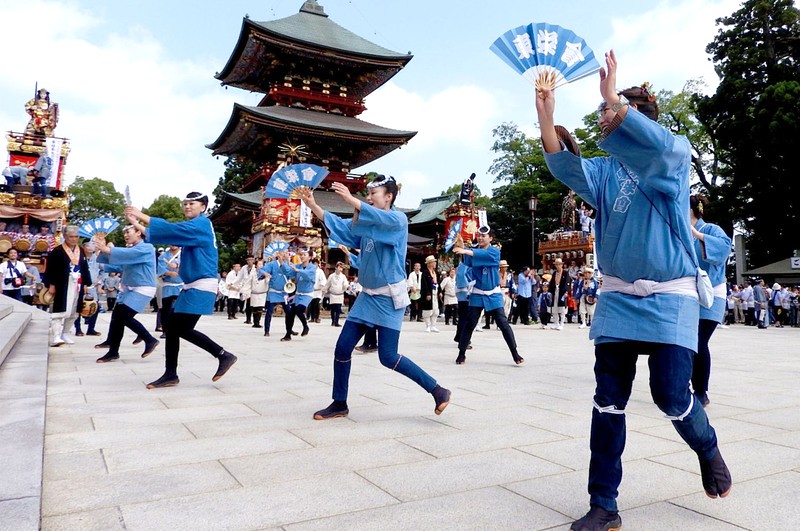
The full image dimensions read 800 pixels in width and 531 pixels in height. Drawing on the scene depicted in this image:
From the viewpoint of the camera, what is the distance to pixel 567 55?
2.44m

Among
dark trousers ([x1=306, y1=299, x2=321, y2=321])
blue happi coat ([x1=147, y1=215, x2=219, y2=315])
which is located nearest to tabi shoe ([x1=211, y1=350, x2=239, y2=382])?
blue happi coat ([x1=147, y1=215, x2=219, y2=315])

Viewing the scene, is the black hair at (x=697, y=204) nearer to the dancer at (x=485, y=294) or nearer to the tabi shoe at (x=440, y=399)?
the tabi shoe at (x=440, y=399)

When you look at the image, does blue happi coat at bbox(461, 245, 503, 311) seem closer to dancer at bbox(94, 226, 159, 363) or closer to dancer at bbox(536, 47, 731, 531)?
dancer at bbox(94, 226, 159, 363)

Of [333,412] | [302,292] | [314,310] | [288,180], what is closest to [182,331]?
[288,180]

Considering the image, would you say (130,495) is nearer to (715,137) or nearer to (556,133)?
(556,133)

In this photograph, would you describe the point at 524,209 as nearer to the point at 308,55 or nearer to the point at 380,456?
the point at 308,55

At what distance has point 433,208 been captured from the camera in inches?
1291

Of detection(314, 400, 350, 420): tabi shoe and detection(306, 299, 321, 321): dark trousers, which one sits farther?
detection(306, 299, 321, 321): dark trousers

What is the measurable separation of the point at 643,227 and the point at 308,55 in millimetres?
24308

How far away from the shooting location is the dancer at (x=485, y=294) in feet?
24.7

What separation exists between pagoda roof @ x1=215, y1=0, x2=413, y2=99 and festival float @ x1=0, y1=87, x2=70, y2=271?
26.6ft

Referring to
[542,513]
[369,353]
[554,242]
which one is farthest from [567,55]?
[554,242]

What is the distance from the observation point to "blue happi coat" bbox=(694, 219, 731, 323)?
4289 mm

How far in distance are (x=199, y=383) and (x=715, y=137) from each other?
30009mm
